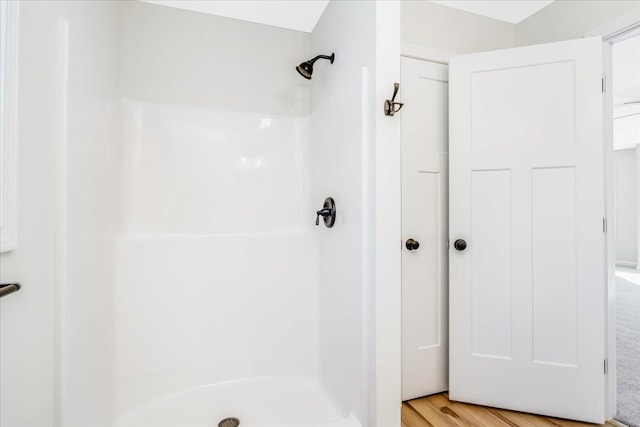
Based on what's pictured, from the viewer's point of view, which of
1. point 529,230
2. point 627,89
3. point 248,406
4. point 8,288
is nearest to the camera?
point 8,288

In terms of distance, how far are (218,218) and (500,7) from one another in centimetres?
233

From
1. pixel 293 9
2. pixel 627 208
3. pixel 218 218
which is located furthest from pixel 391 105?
pixel 627 208

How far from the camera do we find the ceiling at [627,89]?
2.46 m

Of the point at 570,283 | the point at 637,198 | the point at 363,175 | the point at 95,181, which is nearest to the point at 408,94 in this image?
the point at 363,175

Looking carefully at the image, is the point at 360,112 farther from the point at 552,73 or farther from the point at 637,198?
the point at 637,198

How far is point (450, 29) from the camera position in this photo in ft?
6.41

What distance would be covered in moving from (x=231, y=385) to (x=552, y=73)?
258cm

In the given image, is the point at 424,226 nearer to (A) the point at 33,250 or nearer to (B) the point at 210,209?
(B) the point at 210,209

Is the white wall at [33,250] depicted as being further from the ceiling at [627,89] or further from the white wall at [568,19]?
the ceiling at [627,89]

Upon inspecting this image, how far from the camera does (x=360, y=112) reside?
1.25 metres

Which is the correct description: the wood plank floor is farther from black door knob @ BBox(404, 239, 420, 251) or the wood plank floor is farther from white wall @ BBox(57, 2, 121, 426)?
white wall @ BBox(57, 2, 121, 426)

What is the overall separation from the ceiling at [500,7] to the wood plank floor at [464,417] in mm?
2539

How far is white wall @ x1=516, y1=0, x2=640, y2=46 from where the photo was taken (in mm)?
1607

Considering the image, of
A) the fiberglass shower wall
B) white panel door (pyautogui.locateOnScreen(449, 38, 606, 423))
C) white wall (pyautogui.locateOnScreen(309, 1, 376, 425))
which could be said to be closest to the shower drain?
the fiberglass shower wall
